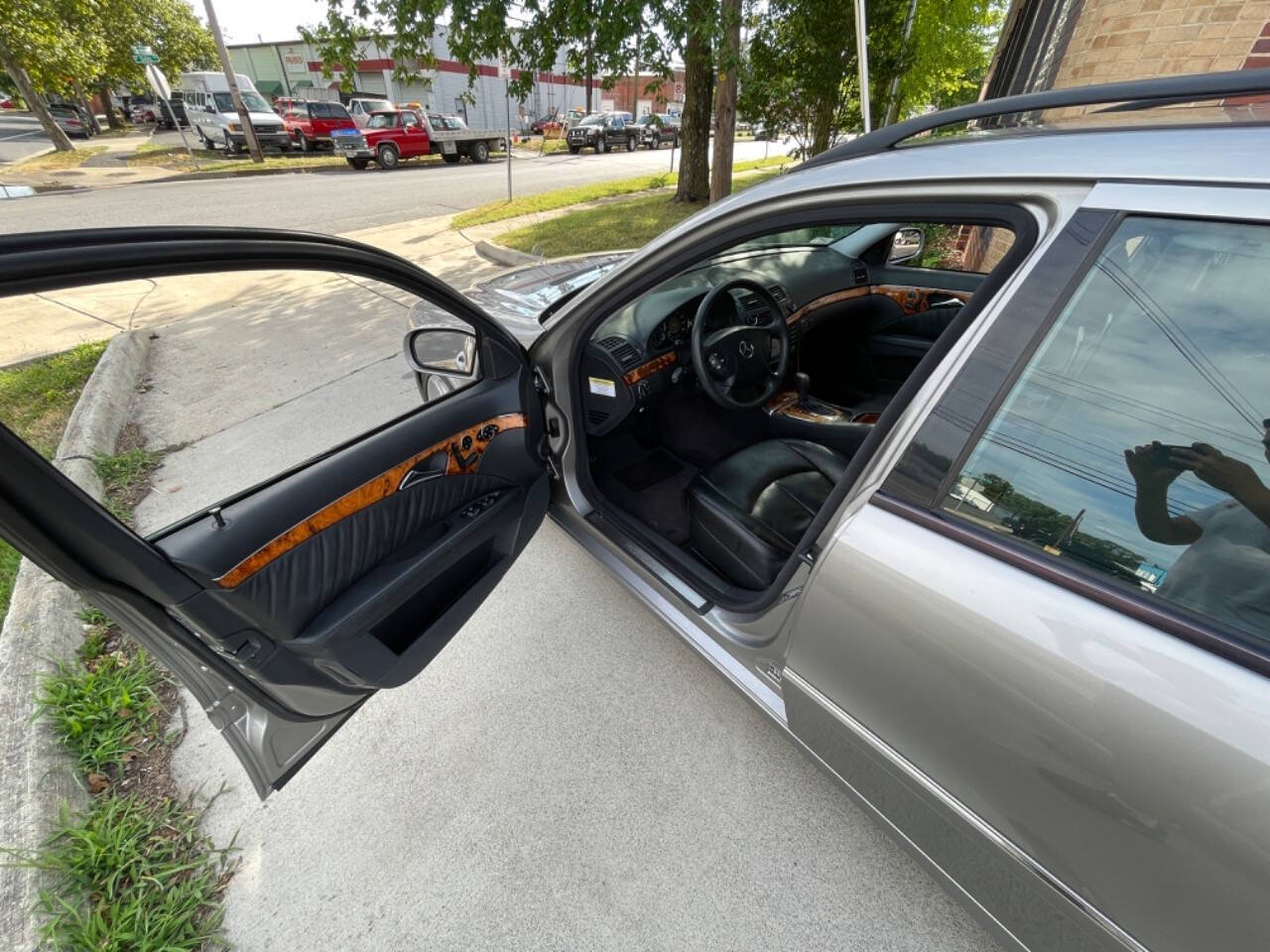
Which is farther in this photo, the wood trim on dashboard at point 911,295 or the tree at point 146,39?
the tree at point 146,39

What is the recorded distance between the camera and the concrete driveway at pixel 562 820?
1.40m

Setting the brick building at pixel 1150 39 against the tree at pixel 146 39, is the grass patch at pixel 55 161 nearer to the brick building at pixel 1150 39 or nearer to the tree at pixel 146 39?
the tree at pixel 146 39

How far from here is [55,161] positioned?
631 inches

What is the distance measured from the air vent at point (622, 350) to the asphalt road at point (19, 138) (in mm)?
22584

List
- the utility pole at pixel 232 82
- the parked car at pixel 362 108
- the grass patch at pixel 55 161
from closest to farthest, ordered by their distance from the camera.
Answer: the utility pole at pixel 232 82
the grass patch at pixel 55 161
the parked car at pixel 362 108

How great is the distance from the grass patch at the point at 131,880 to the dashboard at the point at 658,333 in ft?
5.83

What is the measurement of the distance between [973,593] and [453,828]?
4.93ft

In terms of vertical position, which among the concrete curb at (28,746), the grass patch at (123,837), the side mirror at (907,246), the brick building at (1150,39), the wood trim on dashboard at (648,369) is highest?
the brick building at (1150,39)

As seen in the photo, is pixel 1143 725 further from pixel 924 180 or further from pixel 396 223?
pixel 396 223

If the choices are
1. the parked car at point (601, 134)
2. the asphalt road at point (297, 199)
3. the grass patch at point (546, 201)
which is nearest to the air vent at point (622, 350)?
the asphalt road at point (297, 199)

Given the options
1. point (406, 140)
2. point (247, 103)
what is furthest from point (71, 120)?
point (406, 140)

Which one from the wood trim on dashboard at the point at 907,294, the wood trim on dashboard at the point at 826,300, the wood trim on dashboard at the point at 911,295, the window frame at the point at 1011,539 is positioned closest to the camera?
the window frame at the point at 1011,539

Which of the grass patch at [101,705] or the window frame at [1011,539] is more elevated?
the window frame at [1011,539]

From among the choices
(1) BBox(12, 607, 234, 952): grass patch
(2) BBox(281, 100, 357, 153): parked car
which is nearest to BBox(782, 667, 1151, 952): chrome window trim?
(1) BBox(12, 607, 234, 952): grass patch
